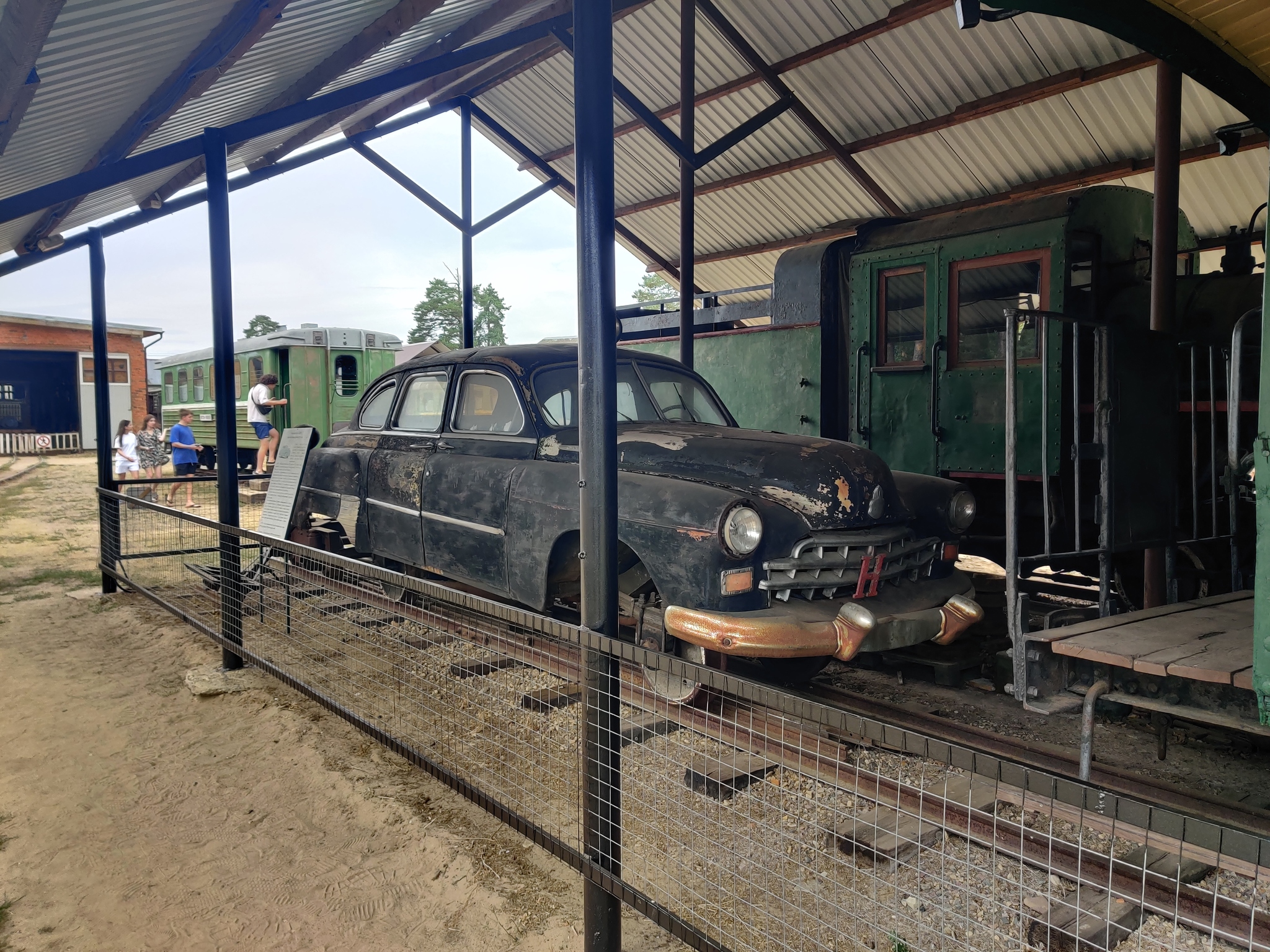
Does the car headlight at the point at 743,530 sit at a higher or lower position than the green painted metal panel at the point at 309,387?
lower

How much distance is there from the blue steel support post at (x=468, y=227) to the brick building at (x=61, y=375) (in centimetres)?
1680

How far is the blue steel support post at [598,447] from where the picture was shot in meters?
2.42

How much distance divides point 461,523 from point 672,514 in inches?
64.7

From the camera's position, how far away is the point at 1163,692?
2.95 m

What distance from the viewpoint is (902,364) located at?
653cm

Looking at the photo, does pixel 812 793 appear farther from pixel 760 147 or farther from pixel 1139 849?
pixel 760 147

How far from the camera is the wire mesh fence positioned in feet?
6.63

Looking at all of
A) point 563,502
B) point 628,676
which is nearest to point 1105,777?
point 628,676

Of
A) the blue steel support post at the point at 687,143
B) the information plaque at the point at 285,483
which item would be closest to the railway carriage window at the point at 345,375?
the blue steel support post at the point at 687,143

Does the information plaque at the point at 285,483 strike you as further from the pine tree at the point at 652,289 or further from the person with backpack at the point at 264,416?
the pine tree at the point at 652,289

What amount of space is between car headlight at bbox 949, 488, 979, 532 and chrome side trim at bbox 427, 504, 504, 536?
2.55m

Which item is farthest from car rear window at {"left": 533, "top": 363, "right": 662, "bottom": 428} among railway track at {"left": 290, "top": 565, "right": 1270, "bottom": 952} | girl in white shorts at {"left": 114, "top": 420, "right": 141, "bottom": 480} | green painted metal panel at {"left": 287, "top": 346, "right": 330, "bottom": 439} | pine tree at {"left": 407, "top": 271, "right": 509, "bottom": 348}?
pine tree at {"left": 407, "top": 271, "right": 509, "bottom": 348}

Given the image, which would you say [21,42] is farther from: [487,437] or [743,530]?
[743,530]

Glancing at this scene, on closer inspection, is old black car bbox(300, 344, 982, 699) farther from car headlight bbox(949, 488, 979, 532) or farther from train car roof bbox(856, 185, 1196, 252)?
train car roof bbox(856, 185, 1196, 252)
